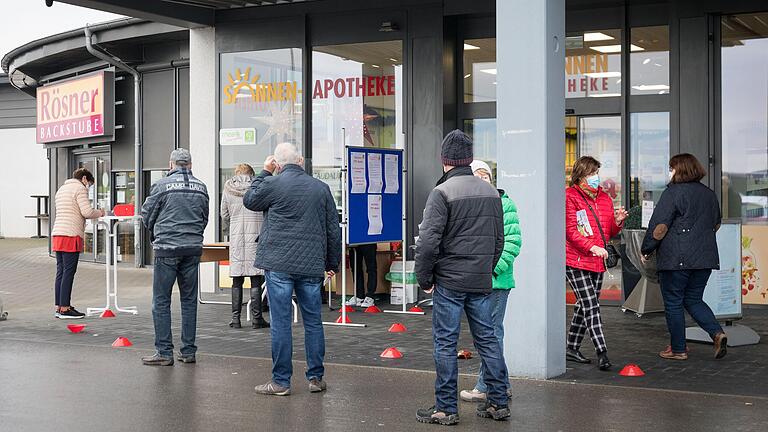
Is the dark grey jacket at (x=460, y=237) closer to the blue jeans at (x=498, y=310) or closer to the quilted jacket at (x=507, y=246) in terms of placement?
the quilted jacket at (x=507, y=246)

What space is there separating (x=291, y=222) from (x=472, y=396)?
1818mm

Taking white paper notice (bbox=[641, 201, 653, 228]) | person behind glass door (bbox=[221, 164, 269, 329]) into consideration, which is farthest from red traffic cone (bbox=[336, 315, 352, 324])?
white paper notice (bbox=[641, 201, 653, 228])

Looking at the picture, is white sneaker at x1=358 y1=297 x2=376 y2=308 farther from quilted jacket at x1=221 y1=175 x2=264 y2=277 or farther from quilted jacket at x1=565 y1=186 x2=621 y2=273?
quilted jacket at x1=565 y1=186 x2=621 y2=273

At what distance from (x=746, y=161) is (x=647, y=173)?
4.01ft

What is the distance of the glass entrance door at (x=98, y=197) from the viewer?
22.2 metres

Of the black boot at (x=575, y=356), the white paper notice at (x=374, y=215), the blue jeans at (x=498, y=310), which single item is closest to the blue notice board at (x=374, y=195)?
the white paper notice at (x=374, y=215)

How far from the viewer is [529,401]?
7.38m

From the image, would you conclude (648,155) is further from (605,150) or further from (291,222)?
(291,222)

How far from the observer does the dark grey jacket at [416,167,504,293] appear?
6426 mm

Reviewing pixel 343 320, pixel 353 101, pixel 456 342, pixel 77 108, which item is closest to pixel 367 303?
pixel 343 320

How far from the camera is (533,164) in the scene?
8.08 m

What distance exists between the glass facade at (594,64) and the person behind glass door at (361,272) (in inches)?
130

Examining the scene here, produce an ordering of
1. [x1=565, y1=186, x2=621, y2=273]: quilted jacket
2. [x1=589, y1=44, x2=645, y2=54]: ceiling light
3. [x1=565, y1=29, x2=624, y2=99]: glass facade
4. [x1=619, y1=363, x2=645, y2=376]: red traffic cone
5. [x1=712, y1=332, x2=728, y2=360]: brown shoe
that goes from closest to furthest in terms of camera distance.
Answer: [x1=619, y1=363, x2=645, y2=376]: red traffic cone < [x1=565, y1=186, x2=621, y2=273]: quilted jacket < [x1=712, y1=332, x2=728, y2=360]: brown shoe < [x1=589, y1=44, x2=645, y2=54]: ceiling light < [x1=565, y1=29, x2=624, y2=99]: glass facade

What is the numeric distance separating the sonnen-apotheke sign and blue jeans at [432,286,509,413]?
1574 cm
